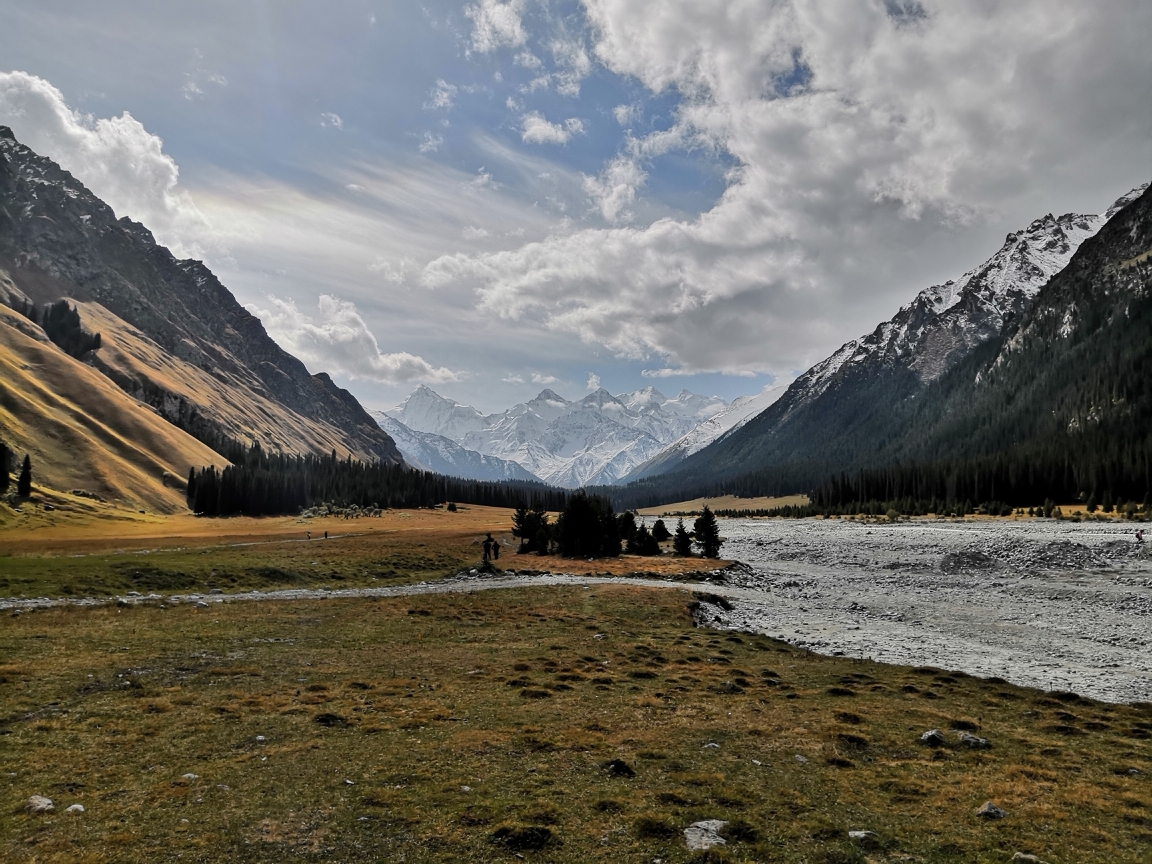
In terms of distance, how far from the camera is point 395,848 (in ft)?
33.4

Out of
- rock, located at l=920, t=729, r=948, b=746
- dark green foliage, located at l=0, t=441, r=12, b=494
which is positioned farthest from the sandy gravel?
dark green foliage, located at l=0, t=441, r=12, b=494

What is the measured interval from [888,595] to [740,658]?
30.9 meters

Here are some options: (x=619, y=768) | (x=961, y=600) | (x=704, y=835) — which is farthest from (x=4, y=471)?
(x=961, y=600)

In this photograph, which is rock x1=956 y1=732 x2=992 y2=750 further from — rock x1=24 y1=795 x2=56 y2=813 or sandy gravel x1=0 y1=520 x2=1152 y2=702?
rock x1=24 y1=795 x2=56 y2=813

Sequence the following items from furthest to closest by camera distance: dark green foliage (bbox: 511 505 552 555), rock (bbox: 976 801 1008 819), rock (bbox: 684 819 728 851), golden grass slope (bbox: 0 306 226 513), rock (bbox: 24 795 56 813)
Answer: golden grass slope (bbox: 0 306 226 513)
dark green foliage (bbox: 511 505 552 555)
rock (bbox: 976 801 1008 819)
rock (bbox: 24 795 56 813)
rock (bbox: 684 819 728 851)

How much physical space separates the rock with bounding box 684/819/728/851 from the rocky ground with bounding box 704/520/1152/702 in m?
22.0

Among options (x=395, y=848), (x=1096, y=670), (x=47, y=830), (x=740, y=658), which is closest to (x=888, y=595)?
(x=1096, y=670)

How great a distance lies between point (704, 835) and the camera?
10852 millimetres

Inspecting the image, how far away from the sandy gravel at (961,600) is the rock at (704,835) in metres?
22.2

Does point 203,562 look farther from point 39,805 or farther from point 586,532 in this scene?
point 586,532

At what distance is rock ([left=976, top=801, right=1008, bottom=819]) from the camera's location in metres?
12.0

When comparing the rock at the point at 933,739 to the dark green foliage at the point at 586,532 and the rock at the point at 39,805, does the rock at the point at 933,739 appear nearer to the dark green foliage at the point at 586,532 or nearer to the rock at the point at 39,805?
the rock at the point at 39,805

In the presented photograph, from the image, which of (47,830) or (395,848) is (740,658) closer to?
(395,848)

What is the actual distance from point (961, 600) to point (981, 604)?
210 cm
